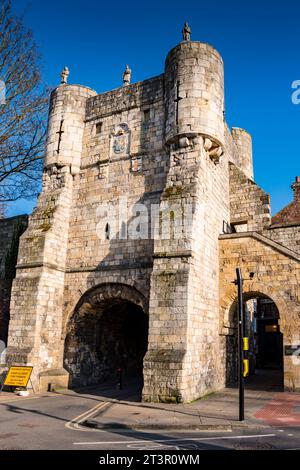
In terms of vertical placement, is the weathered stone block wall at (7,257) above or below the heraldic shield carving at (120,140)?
below

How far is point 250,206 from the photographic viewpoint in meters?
16.8

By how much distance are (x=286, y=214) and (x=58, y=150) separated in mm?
12443

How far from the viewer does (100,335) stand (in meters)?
15.4

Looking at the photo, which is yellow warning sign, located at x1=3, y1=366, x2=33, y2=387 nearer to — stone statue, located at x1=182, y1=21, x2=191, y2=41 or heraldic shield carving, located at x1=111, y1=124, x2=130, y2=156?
heraldic shield carving, located at x1=111, y1=124, x2=130, y2=156

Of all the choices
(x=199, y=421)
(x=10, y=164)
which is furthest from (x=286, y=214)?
(x=199, y=421)

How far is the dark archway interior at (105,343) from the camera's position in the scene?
14.2 m

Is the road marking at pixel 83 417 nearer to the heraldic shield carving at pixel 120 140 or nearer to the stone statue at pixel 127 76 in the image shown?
the heraldic shield carving at pixel 120 140

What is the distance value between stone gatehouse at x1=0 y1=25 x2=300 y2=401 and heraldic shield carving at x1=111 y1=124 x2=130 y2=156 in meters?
0.05

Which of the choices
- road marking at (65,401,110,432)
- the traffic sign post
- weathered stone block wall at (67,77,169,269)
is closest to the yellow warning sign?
the traffic sign post

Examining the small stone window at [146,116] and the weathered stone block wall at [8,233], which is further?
the weathered stone block wall at [8,233]

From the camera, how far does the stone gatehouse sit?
1184 cm

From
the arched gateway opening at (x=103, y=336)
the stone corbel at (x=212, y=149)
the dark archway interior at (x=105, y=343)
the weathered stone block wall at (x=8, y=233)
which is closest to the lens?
the stone corbel at (x=212, y=149)

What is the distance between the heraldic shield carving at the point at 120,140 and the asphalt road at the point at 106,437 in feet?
29.9

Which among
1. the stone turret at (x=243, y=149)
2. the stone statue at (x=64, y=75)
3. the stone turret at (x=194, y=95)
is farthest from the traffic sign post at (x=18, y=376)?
the stone turret at (x=243, y=149)
